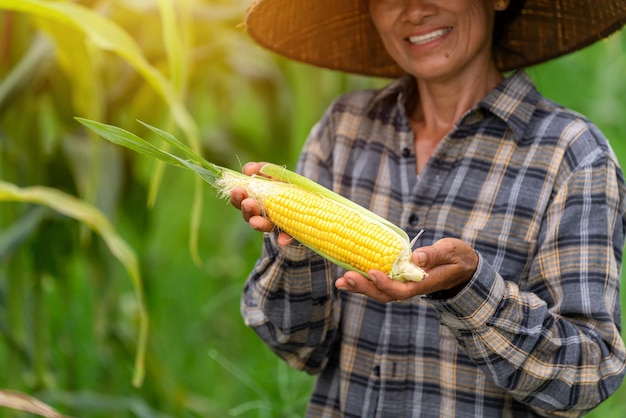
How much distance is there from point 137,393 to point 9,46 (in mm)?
668

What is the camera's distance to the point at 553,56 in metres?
1.32

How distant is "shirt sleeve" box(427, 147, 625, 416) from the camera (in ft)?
3.16

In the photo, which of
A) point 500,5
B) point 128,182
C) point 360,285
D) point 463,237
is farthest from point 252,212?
point 128,182

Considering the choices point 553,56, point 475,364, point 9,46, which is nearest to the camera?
point 475,364

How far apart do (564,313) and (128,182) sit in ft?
2.99

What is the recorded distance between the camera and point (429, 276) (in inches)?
34.9

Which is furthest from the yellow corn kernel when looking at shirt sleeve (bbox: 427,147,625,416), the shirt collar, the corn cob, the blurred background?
the blurred background

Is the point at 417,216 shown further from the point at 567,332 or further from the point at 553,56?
the point at 553,56

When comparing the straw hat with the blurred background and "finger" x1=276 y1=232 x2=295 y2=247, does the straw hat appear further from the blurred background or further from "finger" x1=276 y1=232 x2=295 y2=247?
"finger" x1=276 y1=232 x2=295 y2=247

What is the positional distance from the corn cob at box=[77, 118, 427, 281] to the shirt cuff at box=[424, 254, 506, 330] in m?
0.09

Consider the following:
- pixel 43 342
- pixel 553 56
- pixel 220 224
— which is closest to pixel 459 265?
pixel 553 56

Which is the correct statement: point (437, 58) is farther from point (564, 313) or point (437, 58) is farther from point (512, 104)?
point (564, 313)

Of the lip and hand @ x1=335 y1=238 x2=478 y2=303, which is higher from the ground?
the lip

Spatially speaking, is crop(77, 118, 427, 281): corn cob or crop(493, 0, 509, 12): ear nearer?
crop(77, 118, 427, 281): corn cob
